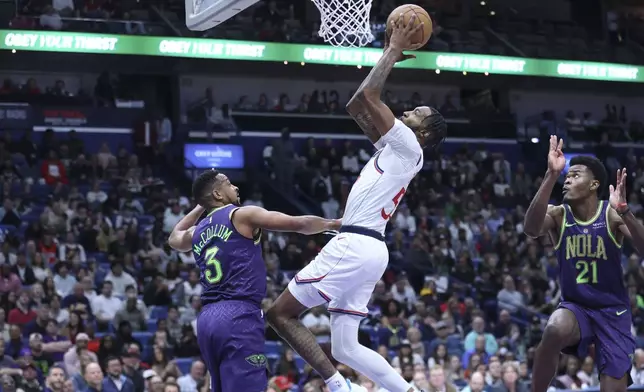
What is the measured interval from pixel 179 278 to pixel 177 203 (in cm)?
278

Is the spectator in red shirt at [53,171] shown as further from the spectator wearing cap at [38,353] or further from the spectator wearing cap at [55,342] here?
the spectator wearing cap at [38,353]

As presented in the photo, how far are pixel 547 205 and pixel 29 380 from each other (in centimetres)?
733

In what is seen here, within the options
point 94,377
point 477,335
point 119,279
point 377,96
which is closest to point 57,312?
point 119,279

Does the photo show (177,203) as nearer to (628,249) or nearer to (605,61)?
(628,249)

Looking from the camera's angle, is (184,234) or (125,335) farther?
(125,335)

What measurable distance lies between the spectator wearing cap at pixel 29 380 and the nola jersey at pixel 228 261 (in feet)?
19.3

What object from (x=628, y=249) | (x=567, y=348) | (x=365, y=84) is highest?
(x=365, y=84)

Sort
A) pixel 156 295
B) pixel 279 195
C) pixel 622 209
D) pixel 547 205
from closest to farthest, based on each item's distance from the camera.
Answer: pixel 622 209 → pixel 547 205 → pixel 156 295 → pixel 279 195

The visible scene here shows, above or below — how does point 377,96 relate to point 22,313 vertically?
above

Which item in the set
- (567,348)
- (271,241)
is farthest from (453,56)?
(567,348)

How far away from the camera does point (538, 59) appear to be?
82.1ft

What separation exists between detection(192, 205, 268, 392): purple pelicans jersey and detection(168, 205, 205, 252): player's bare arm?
31cm

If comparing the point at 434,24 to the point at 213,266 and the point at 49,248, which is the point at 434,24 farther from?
the point at 213,266

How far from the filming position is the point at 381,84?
267 inches
